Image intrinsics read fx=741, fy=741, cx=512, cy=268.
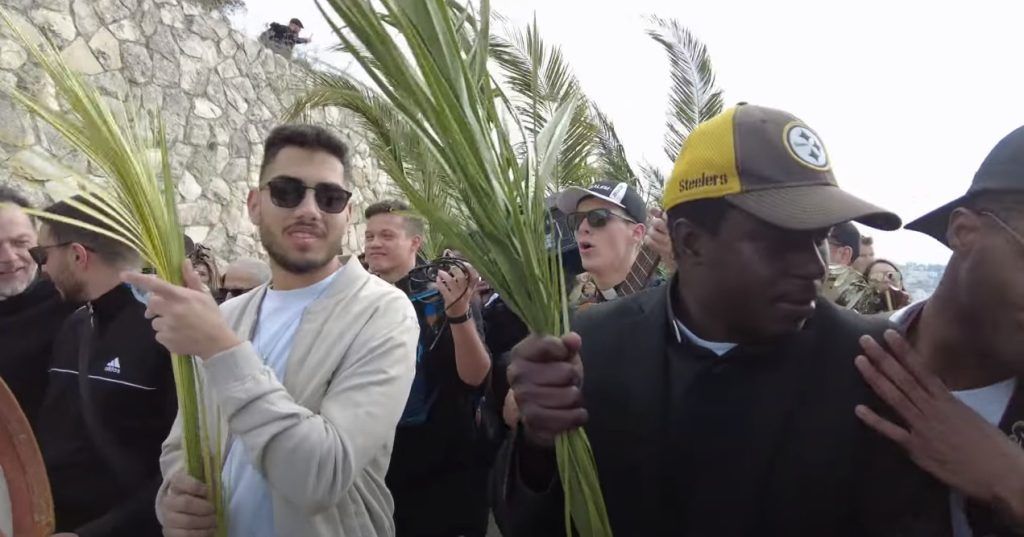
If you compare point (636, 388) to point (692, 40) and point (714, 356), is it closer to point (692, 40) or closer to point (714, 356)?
point (714, 356)

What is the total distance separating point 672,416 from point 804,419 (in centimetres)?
26

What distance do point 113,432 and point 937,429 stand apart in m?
2.44

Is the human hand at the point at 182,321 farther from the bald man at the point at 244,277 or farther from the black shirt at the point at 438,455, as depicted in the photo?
the bald man at the point at 244,277

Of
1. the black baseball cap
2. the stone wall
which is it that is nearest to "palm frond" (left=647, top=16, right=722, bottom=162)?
the stone wall

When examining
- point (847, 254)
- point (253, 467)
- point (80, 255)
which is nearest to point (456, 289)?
point (253, 467)

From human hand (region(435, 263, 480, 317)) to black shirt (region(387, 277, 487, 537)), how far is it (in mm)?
165

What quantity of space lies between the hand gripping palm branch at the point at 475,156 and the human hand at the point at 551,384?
43 mm

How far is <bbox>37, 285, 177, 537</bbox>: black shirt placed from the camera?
2.48 meters

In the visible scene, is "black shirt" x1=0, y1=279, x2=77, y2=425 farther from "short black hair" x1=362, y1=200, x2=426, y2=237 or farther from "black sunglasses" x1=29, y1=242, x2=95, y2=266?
"short black hair" x1=362, y1=200, x2=426, y2=237

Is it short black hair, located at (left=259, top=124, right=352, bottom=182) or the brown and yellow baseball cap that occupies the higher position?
short black hair, located at (left=259, top=124, right=352, bottom=182)

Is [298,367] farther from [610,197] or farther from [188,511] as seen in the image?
[610,197]

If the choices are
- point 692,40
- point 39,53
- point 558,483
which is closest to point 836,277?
point 558,483

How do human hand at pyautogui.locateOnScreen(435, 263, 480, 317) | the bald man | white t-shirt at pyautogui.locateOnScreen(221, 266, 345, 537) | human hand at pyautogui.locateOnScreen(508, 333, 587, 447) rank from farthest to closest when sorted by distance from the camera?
the bald man, human hand at pyautogui.locateOnScreen(435, 263, 480, 317), white t-shirt at pyautogui.locateOnScreen(221, 266, 345, 537), human hand at pyautogui.locateOnScreen(508, 333, 587, 447)

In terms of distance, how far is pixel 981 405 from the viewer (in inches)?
61.2
